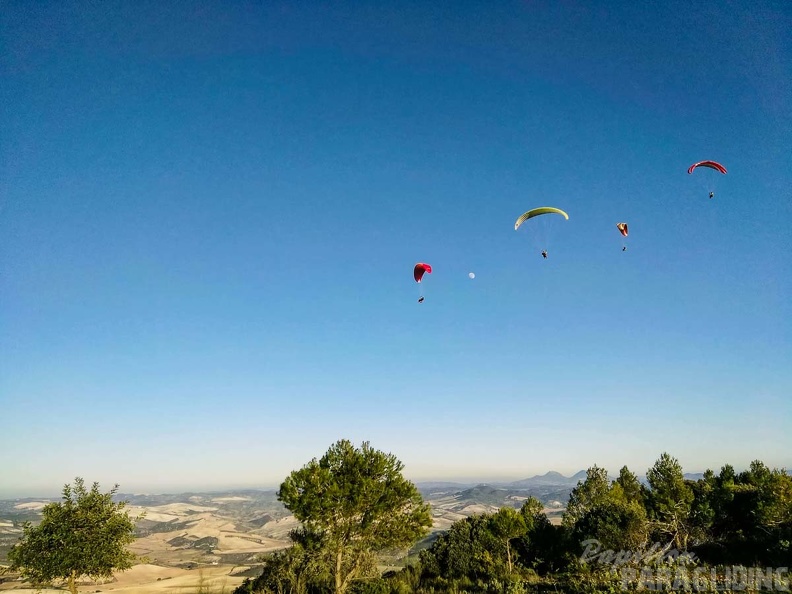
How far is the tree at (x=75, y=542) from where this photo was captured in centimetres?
2677

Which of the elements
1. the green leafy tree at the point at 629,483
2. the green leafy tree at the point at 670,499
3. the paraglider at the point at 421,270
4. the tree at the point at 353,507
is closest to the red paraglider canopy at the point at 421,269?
the paraglider at the point at 421,270

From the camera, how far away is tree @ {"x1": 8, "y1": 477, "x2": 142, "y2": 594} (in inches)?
1054

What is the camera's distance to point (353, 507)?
29.2 meters

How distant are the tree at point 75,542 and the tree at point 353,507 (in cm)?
1168

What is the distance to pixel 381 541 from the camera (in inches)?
1180

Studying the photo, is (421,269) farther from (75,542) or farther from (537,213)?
(75,542)

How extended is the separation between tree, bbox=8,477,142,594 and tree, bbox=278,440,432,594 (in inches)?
460

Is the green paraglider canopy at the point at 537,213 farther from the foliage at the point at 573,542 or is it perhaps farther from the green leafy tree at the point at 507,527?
the green leafy tree at the point at 507,527

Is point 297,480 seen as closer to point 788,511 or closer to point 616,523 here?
point 616,523

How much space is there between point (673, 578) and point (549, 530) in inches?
1112

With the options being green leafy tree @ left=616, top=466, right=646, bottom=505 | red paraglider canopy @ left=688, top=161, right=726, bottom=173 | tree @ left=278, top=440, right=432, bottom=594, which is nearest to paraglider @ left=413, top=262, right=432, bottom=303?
tree @ left=278, top=440, right=432, bottom=594

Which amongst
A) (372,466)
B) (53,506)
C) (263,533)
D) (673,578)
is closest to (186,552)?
(263,533)

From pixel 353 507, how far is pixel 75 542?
18741 millimetres

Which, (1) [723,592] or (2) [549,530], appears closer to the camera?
(1) [723,592]
